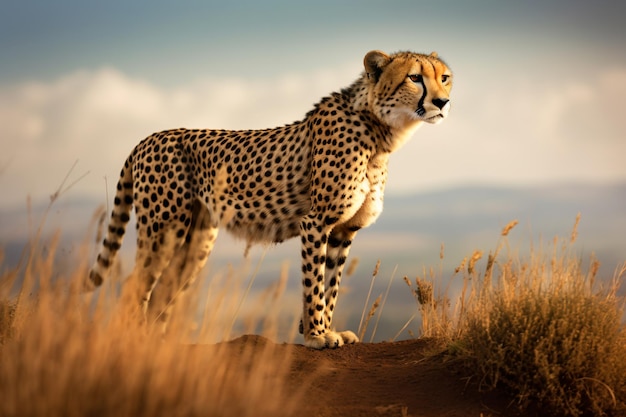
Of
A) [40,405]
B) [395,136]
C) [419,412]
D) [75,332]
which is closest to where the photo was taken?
[40,405]

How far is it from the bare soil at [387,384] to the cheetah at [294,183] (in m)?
0.28

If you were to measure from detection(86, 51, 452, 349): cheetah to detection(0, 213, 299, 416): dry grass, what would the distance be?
1.65 metres

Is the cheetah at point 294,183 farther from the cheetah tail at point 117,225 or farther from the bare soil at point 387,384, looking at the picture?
the bare soil at point 387,384

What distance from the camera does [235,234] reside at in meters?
6.36

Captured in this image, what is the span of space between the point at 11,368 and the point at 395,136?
3487mm

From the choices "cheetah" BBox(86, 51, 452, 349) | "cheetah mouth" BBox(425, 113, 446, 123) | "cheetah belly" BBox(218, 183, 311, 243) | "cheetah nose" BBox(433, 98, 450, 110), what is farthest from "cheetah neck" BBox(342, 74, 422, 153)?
"cheetah belly" BBox(218, 183, 311, 243)

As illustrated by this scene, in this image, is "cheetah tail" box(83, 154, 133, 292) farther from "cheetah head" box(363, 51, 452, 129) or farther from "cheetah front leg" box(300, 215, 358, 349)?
"cheetah head" box(363, 51, 452, 129)

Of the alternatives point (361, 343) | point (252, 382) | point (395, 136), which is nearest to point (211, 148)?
point (395, 136)

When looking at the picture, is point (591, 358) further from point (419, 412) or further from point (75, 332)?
point (75, 332)

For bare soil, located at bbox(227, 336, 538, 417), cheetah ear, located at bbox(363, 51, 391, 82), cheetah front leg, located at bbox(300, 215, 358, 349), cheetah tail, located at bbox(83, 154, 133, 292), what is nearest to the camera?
bare soil, located at bbox(227, 336, 538, 417)

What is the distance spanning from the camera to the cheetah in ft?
19.0

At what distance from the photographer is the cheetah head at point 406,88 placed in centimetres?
564

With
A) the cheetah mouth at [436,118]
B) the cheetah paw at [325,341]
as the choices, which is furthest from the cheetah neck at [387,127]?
the cheetah paw at [325,341]

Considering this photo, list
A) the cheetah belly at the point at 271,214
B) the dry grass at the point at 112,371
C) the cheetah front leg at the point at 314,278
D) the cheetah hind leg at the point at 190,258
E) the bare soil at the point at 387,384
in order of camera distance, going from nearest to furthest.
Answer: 1. the dry grass at the point at 112,371
2. the bare soil at the point at 387,384
3. the cheetah front leg at the point at 314,278
4. the cheetah belly at the point at 271,214
5. the cheetah hind leg at the point at 190,258
